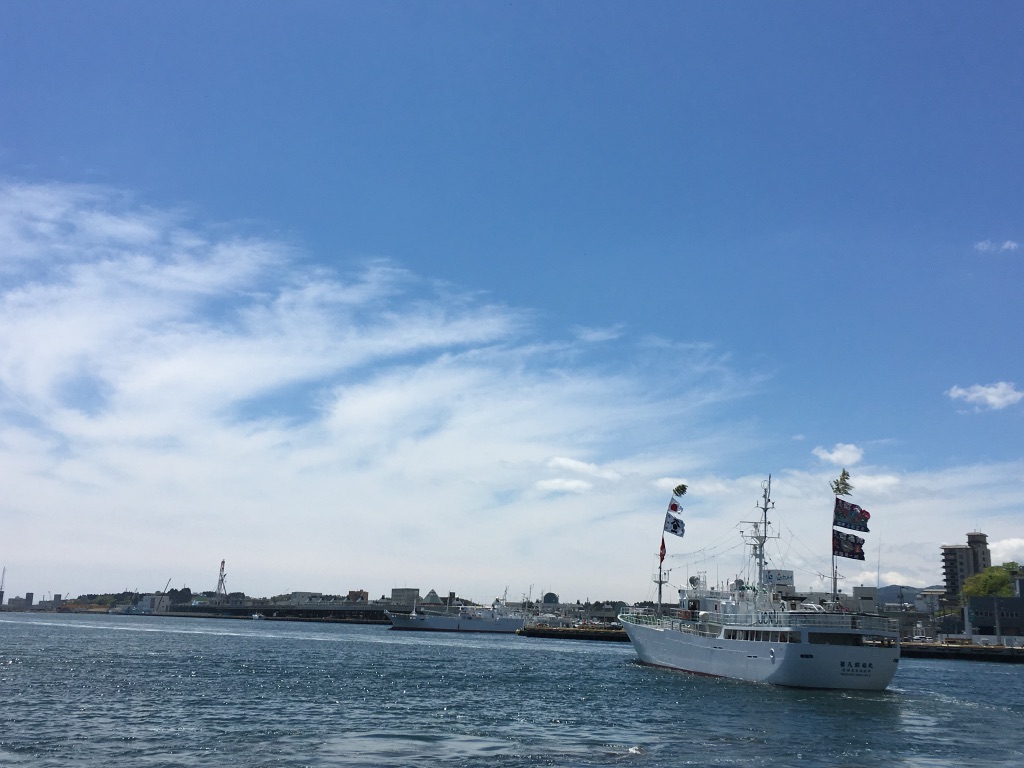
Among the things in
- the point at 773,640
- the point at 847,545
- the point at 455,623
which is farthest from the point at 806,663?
the point at 455,623

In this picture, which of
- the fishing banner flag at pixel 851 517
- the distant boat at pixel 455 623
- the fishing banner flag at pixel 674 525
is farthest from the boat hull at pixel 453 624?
the fishing banner flag at pixel 851 517

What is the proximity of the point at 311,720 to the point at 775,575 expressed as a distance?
57217 millimetres

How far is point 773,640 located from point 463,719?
986 inches

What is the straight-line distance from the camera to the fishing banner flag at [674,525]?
72.9 m

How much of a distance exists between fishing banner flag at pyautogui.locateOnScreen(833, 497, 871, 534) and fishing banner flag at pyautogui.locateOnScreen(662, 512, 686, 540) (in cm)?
1851

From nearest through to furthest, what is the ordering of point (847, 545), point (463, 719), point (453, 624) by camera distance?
point (463, 719), point (847, 545), point (453, 624)

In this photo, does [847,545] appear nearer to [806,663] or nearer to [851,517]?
[851,517]

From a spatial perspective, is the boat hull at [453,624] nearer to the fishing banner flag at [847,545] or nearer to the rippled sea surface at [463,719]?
the rippled sea surface at [463,719]

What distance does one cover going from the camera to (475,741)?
3038 cm

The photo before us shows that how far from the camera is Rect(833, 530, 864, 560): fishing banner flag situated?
55875 mm

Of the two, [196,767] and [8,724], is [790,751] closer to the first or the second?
[196,767]

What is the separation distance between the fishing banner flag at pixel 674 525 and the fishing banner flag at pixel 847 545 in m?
18.5

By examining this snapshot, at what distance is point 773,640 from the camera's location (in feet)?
171

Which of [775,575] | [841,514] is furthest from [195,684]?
[775,575]
